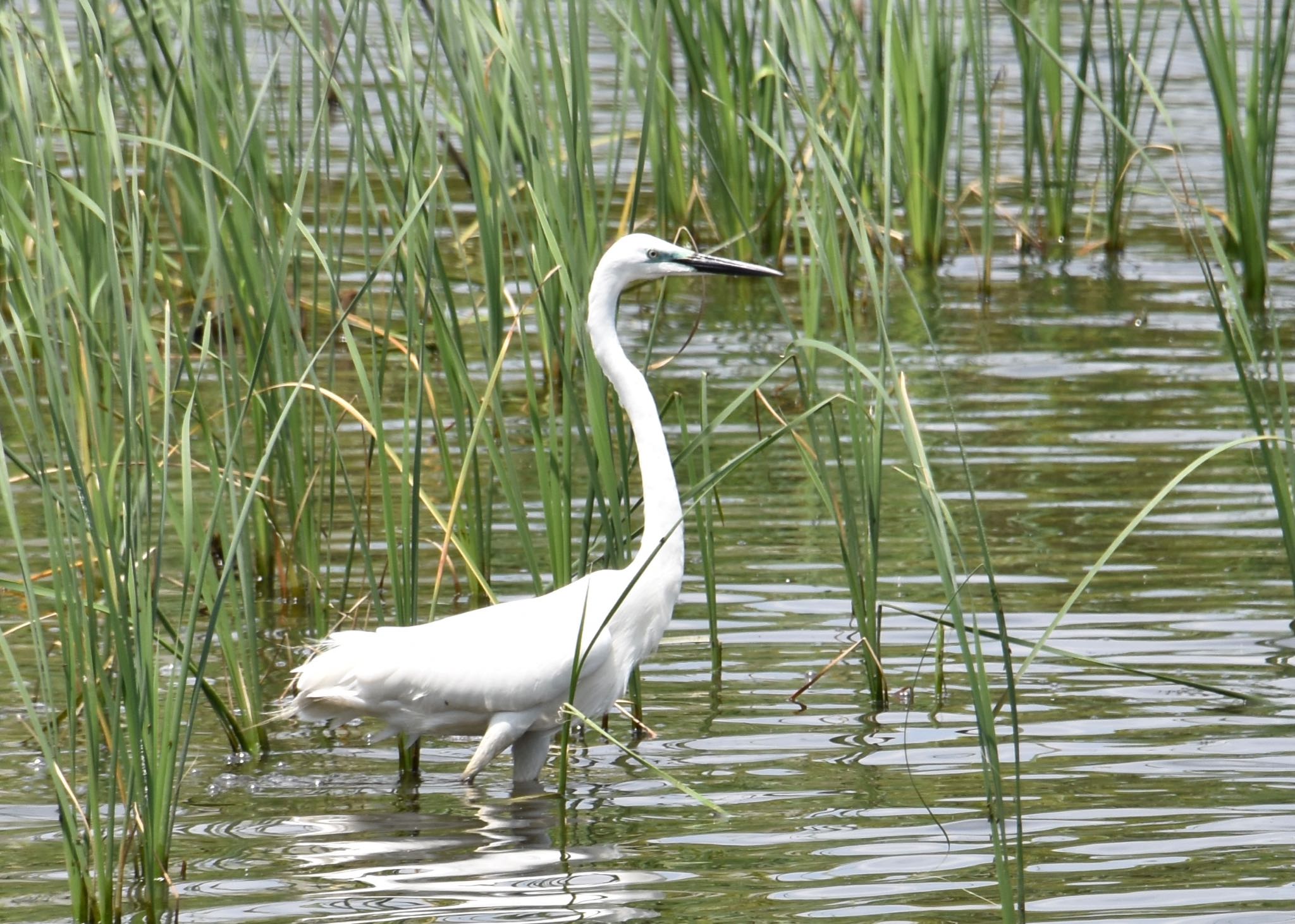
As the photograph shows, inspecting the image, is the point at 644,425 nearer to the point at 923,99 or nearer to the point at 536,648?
the point at 536,648

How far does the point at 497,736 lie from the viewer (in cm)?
429

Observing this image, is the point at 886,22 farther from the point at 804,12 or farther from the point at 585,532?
the point at 585,532

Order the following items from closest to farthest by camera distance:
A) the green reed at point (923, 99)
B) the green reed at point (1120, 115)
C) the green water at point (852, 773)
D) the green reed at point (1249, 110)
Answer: the green water at point (852, 773) → the green reed at point (1249, 110) → the green reed at point (1120, 115) → the green reed at point (923, 99)

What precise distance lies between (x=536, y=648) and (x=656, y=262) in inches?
40.7

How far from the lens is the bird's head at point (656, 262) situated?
4.46 meters

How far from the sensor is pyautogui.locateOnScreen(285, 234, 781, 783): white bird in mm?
4215

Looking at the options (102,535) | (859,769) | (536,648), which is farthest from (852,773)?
(102,535)

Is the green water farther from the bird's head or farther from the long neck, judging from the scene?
the bird's head

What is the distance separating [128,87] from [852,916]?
2.73 meters

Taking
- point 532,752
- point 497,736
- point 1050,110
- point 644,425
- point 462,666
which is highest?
point 1050,110

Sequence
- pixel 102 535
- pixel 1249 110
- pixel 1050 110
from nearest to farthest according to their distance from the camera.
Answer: pixel 102 535, pixel 1249 110, pixel 1050 110

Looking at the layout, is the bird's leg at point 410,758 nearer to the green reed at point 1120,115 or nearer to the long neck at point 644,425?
the long neck at point 644,425

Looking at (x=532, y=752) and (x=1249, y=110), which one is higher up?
(x=1249, y=110)

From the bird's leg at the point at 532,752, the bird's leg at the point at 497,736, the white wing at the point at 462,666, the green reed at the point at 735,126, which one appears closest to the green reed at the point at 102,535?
the white wing at the point at 462,666
